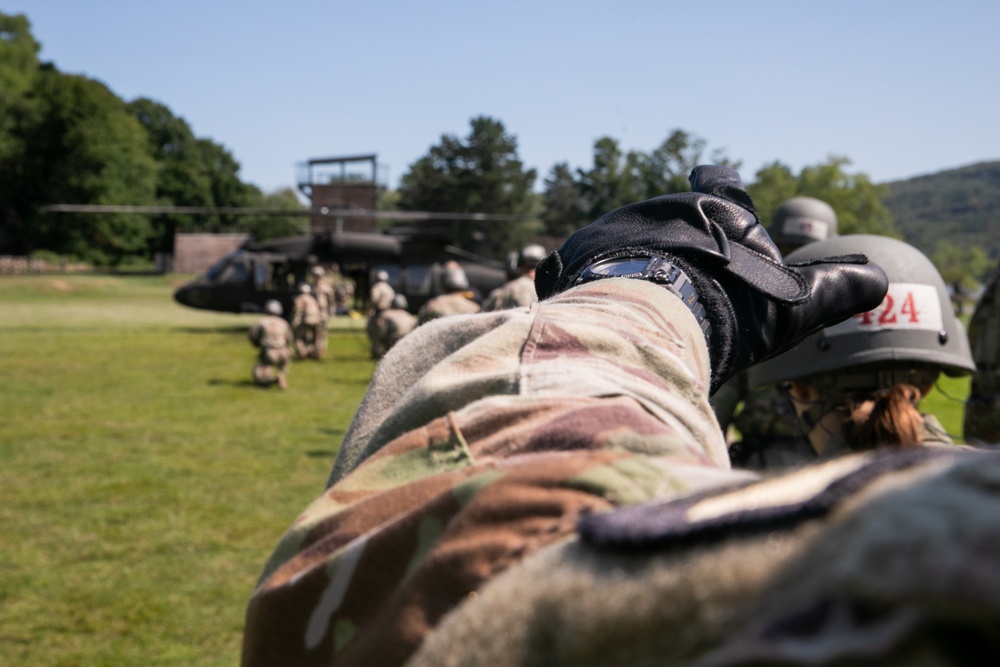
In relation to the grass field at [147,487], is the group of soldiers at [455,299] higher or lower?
higher

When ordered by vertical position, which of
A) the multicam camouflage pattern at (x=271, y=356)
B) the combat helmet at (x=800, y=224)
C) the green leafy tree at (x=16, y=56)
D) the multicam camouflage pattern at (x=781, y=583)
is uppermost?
the green leafy tree at (x=16, y=56)

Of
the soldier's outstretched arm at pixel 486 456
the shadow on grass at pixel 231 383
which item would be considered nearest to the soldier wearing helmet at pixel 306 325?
the shadow on grass at pixel 231 383

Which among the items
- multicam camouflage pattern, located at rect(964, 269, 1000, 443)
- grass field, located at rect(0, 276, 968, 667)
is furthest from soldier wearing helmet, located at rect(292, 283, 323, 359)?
multicam camouflage pattern, located at rect(964, 269, 1000, 443)

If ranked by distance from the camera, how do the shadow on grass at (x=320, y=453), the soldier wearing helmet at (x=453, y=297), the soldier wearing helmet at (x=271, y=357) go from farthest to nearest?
the soldier wearing helmet at (x=271, y=357) → the soldier wearing helmet at (x=453, y=297) → the shadow on grass at (x=320, y=453)

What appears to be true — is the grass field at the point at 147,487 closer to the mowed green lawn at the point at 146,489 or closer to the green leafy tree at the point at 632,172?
the mowed green lawn at the point at 146,489

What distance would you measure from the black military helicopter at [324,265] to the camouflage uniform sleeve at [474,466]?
23.0 metres

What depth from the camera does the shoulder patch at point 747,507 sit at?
0.43 metres

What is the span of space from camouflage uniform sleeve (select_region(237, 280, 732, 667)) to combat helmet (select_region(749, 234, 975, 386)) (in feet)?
7.76

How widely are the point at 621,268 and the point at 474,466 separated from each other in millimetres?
520

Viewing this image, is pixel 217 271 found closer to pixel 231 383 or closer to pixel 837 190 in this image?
pixel 231 383

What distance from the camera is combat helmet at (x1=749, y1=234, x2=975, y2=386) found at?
3.12 metres

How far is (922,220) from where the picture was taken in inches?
6570

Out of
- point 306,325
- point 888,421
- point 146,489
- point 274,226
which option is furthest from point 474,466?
point 274,226

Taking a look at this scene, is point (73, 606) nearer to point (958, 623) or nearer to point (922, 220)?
point (958, 623)
